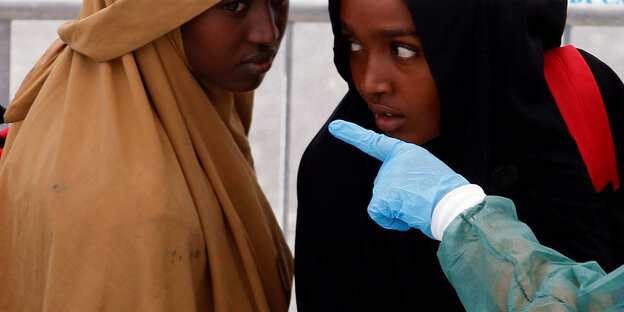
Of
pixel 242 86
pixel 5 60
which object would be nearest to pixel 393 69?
pixel 242 86

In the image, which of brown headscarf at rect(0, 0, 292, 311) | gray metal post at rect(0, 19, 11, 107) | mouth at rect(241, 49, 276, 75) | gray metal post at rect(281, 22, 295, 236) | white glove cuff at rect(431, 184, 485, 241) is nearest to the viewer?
white glove cuff at rect(431, 184, 485, 241)

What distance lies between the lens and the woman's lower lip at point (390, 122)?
1.68 metres

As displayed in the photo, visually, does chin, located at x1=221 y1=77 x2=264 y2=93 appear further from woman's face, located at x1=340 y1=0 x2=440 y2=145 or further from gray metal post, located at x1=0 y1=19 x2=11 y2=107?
gray metal post, located at x1=0 y1=19 x2=11 y2=107

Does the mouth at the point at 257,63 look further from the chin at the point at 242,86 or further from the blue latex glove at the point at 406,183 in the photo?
the blue latex glove at the point at 406,183

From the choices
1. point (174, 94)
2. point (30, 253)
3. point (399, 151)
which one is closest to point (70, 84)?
point (174, 94)

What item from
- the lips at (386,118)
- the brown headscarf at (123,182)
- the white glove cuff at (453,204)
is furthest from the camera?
the lips at (386,118)

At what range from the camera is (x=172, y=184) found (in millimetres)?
1624

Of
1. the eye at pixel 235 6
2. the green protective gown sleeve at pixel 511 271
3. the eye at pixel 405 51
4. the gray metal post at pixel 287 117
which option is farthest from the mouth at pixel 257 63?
the green protective gown sleeve at pixel 511 271

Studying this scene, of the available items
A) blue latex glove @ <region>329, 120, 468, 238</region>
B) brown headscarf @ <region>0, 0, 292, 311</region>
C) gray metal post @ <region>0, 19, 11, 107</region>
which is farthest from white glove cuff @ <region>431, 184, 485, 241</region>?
gray metal post @ <region>0, 19, 11, 107</region>

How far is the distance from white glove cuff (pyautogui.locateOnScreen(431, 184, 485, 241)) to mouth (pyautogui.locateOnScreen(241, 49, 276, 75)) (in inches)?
24.5

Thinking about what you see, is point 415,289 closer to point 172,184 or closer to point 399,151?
point 399,151

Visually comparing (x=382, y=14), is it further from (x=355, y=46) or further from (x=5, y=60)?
(x=5, y=60)

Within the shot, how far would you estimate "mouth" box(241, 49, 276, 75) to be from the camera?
1.79m

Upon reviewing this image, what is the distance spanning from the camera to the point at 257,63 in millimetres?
1801
